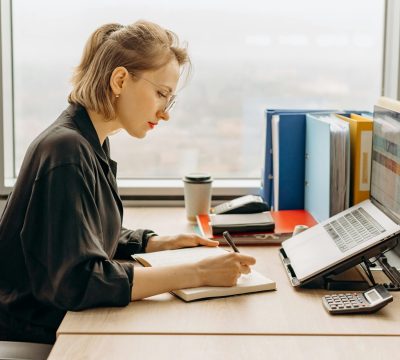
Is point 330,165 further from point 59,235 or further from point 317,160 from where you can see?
point 59,235

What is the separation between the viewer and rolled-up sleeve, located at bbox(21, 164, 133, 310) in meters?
1.45

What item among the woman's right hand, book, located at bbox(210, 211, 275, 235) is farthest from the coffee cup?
the woman's right hand

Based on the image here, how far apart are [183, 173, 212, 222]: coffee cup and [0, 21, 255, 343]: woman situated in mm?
394

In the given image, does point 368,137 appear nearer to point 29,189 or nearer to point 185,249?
point 185,249

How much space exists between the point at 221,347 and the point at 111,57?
770 millimetres

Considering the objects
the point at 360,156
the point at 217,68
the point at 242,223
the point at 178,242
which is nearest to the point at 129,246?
the point at 178,242

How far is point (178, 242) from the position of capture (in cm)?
190

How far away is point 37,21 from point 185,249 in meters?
1.24

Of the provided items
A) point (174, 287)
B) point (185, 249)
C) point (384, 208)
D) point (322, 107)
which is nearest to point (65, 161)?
point (174, 287)

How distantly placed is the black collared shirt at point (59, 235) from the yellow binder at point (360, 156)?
699mm

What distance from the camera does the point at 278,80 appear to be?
2715mm

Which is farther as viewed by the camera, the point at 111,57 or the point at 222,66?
the point at 222,66

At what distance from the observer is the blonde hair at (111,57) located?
172 centimetres

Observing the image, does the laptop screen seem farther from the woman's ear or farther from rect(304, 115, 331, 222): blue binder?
the woman's ear
